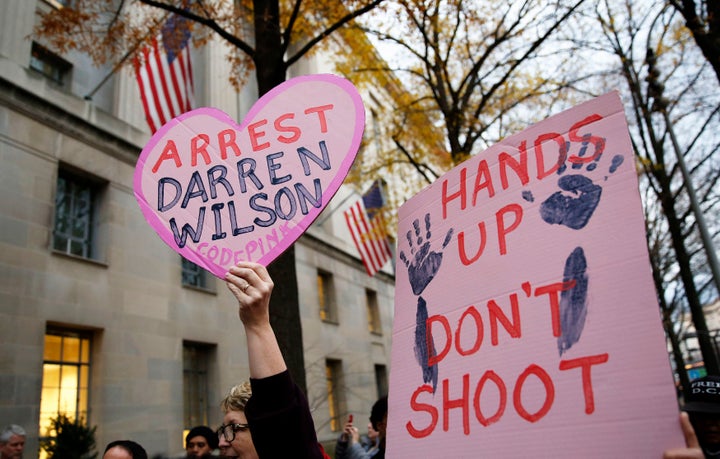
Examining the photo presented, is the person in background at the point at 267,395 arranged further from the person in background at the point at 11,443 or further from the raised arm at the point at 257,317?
the person in background at the point at 11,443

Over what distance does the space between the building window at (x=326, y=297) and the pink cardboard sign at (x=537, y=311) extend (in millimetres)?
16142

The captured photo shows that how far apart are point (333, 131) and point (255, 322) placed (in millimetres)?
1082

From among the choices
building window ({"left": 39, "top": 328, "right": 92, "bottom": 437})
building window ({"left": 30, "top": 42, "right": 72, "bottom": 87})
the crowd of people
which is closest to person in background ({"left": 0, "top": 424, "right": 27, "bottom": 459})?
building window ({"left": 39, "top": 328, "right": 92, "bottom": 437})

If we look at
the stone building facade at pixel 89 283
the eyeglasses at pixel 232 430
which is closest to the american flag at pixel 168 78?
the stone building facade at pixel 89 283

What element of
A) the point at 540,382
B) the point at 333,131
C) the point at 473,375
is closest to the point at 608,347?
the point at 540,382

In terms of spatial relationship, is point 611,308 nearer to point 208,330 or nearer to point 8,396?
point 8,396

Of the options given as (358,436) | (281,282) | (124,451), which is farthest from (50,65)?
(124,451)

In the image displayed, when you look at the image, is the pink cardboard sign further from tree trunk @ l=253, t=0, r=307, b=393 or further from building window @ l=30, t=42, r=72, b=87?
building window @ l=30, t=42, r=72, b=87

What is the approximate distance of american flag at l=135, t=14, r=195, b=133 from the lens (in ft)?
33.0

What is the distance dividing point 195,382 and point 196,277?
2.45 metres

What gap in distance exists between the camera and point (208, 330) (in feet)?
39.9

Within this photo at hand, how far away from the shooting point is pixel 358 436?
517 centimetres

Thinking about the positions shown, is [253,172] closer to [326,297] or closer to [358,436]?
[358,436]

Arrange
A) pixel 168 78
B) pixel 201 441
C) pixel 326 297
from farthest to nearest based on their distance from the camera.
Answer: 1. pixel 326 297
2. pixel 168 78
3. pixel 201 441
